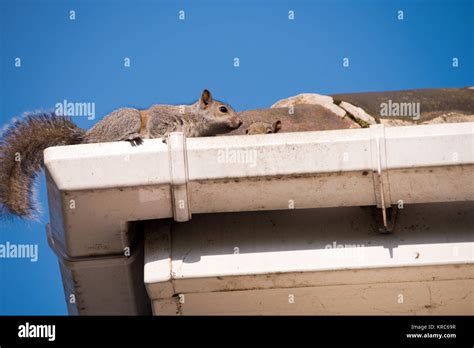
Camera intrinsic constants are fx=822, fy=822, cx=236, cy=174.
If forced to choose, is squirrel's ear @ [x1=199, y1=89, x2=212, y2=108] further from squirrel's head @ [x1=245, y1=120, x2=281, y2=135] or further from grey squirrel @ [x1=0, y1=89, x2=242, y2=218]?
squirrel's head @ [x1=245, y1=120, x2=281, y2=135]

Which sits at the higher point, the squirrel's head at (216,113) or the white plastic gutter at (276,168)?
the squirrel's head at (216,113)

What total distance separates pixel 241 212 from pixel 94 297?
926mm

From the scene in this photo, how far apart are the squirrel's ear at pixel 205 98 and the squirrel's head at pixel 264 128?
1437 millimetres

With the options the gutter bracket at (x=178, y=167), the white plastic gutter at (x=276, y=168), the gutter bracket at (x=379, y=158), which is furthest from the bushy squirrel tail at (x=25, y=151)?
the gutter bracket at (x=379, y=158)

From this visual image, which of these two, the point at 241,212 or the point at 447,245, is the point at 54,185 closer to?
the point at 241,212

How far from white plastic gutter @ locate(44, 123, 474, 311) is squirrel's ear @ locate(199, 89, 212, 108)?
2.90 meters

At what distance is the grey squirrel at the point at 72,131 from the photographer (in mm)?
4961

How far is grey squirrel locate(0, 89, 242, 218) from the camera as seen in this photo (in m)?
4.96

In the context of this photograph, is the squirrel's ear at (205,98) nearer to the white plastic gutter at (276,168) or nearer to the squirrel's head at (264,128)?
the squirrel's head at (264,128)

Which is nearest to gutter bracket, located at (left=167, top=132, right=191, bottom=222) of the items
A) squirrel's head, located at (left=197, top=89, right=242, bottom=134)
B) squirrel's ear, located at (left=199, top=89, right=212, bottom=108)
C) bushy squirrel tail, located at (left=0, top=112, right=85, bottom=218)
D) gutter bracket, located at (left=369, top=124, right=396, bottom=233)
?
gutter bracket, located at (left=369, top=124, right=396, bottom=233)

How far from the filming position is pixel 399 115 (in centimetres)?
510
